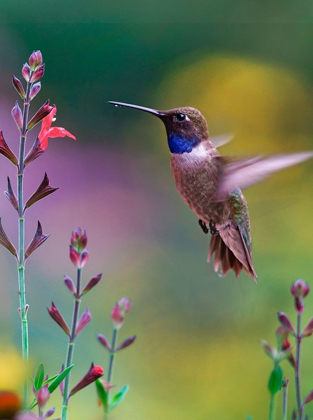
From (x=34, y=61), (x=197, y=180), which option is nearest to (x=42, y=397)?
(x=34, y=61)

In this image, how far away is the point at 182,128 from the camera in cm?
101

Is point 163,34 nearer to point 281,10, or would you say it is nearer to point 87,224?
point 281,10

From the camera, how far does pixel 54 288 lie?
2404 millimetres

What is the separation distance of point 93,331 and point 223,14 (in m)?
1.90

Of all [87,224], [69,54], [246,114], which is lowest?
[87,224]

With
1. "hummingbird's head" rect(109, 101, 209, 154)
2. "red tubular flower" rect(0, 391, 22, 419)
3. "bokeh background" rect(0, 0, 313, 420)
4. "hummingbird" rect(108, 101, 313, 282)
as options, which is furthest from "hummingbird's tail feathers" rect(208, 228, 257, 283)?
"bokeh background" rect(0, 0, 313, 420)

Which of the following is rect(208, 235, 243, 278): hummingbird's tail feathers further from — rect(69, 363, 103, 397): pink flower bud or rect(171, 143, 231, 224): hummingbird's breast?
rect(69, 363, 103, 397): pink flower bud

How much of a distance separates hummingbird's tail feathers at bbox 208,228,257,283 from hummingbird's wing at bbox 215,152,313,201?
3.8 inches

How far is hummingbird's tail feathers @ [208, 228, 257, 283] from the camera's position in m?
1.02

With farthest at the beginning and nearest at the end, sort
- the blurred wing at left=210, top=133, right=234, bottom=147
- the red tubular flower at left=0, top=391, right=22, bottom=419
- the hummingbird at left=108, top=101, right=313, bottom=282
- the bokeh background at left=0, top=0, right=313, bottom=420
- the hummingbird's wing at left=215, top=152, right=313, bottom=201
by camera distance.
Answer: the bokeh background at left=0, top=0, right=313, bottom=420 < the blurred wing at left=210, top=133, right=234, bottom=147 < the hummingbird at left=108, top=101, right=313, bottom=282 < the hummingbird's wing at left=215, top=152, right=313, bottom=201 < the red tubular flower at left=0, top=391, right=22, bottom=419

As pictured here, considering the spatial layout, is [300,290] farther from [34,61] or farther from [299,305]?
[34,61]

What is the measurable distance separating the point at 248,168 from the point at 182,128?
17 cm

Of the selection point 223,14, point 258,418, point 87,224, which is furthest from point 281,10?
point 258,418

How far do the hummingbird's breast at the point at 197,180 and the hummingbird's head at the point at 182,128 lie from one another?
14 millimetres
